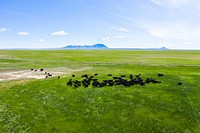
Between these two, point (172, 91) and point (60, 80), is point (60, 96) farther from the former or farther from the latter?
point (172, 91)

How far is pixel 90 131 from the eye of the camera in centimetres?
2173

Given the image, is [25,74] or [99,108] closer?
[99,108]

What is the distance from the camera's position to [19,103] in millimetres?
28203

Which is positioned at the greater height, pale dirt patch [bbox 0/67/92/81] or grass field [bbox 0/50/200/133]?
pale dirt patch [bbox 0/67/92/81]

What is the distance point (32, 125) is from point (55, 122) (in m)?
2.27

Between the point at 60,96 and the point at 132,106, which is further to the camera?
the point at 60,96

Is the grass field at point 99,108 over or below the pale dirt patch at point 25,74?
below

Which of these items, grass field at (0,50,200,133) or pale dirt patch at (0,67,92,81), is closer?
grass field at (0,50,200,133)

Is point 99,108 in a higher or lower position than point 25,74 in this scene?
lower

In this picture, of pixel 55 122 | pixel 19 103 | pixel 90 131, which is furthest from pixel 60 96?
pixel 90 131

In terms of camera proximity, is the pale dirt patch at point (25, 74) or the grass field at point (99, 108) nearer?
the grass field at point (99, 108)

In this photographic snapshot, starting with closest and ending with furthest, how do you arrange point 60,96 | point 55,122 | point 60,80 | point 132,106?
point 55,122 < point 132,106 < point 60,96 < point 60,80

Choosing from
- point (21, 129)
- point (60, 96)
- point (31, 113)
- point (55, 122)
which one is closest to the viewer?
point (21, 129)

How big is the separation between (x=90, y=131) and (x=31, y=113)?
763cm
